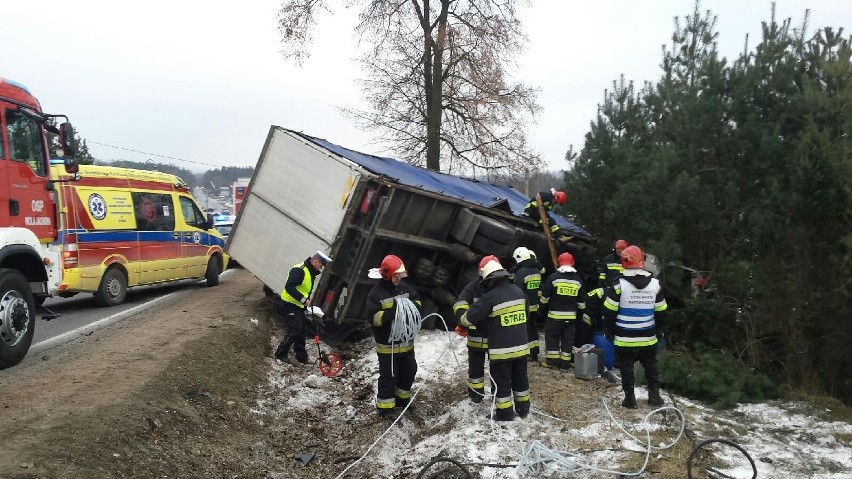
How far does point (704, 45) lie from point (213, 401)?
8.06m

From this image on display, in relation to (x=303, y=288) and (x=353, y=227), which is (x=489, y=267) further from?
(x=303, y=288)

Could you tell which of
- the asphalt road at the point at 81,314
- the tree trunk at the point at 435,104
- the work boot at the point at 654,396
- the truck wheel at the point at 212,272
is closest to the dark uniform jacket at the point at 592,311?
the work boot at the point at 654,396

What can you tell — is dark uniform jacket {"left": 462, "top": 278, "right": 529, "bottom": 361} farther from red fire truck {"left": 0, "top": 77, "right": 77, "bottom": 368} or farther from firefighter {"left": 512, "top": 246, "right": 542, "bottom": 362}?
red fire truck {"left": 0, "top": 77, "right": 77, "bottom": 368}

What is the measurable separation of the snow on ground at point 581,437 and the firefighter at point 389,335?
285 mm

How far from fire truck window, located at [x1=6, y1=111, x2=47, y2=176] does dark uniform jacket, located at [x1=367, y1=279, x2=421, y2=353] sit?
410cm

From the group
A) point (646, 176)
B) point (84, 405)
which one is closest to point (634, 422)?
point (646, 176)

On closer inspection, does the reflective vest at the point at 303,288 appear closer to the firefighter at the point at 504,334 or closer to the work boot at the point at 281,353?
the work boot at the point at 281,353

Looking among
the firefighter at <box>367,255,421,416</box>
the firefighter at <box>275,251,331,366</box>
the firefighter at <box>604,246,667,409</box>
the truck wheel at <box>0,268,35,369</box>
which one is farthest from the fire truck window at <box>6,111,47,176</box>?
the firefighter at <box>604,246,667,409</box>

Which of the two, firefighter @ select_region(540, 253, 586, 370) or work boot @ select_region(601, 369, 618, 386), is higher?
firefighter @ select_region(540, 253, 586, 370)

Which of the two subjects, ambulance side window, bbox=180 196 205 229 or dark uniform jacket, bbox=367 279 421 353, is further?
ambulance side window, bbox=180 196 205 229

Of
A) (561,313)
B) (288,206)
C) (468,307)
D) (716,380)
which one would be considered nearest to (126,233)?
(288,206)

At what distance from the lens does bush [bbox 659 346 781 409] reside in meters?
6.82

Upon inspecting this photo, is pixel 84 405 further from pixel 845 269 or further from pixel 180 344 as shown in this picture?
pixel 845 269

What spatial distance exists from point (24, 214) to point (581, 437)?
6246 millimetres
